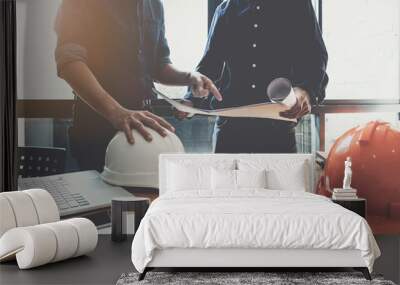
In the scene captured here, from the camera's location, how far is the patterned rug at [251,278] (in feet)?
15.5

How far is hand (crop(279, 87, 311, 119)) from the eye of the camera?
720cm

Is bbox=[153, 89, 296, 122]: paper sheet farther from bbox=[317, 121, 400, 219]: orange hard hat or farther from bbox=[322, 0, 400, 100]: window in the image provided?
bbox=[317, 121, 400, 219]: orange hard hat

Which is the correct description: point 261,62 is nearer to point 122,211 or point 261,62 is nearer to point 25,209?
point 122,211

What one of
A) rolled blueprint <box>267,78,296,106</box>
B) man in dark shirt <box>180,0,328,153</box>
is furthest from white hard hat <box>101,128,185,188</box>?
rolled blueprint <box>267,78,296,106</box>

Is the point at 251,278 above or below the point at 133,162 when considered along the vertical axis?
Answer: below

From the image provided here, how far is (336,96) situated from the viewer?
23.7 feet

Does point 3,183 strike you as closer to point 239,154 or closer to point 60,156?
point 60,156

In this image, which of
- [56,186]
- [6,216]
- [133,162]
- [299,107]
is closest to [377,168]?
[299,107]

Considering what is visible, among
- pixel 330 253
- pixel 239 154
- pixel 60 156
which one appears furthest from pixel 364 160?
pixel 60 156

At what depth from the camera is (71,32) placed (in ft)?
23.7

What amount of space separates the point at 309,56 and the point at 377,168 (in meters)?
1.43

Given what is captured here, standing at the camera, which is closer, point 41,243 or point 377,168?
point 41,243

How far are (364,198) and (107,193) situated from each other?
2.81 m

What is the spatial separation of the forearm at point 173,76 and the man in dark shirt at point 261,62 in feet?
0.56
